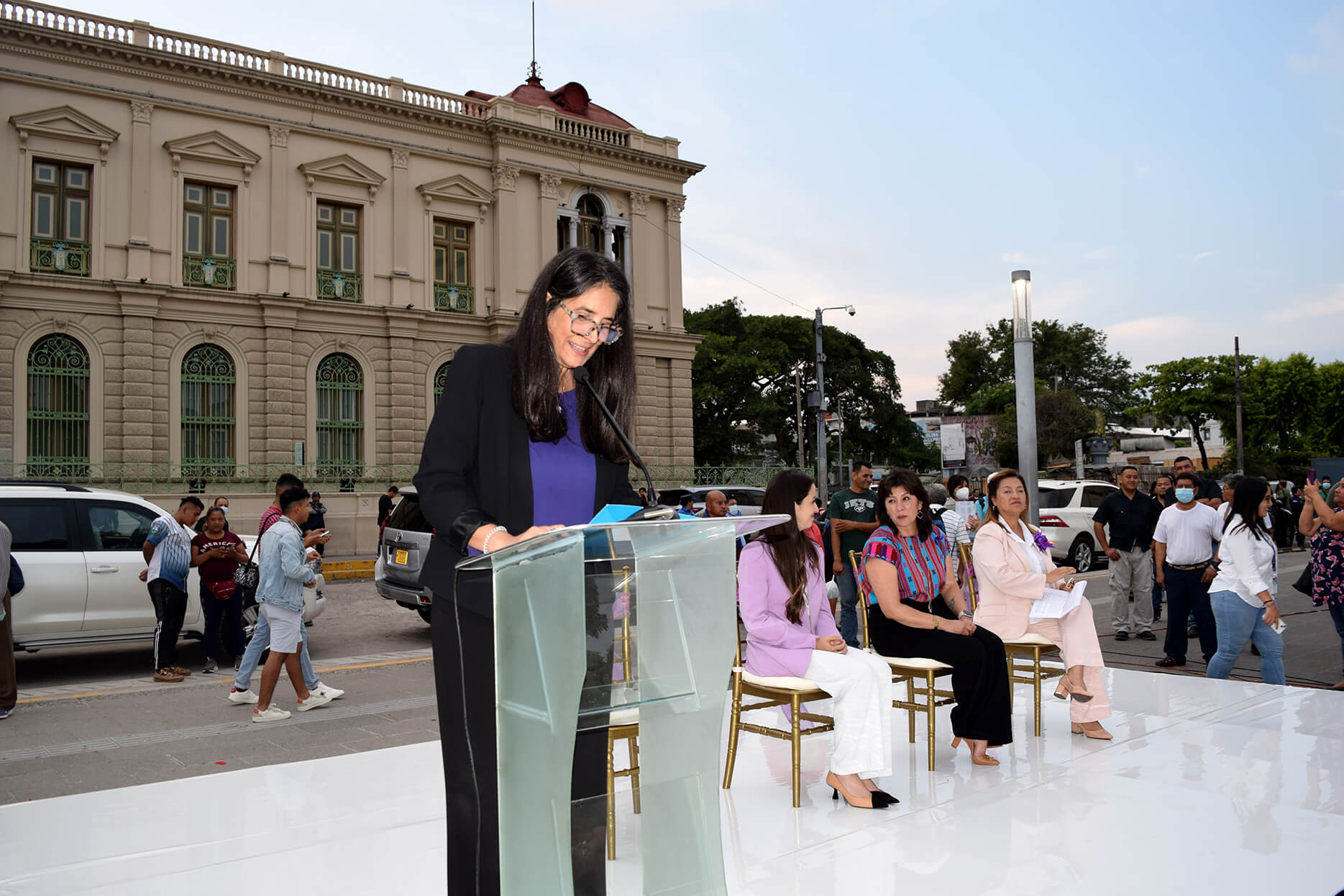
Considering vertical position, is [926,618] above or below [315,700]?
above

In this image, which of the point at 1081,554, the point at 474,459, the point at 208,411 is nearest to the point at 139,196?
the point at 208,411

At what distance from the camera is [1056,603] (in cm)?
538

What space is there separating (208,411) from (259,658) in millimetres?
15479

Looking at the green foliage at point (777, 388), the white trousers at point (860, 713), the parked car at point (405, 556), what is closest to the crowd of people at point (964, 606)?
the white trousers at point (860, 713)

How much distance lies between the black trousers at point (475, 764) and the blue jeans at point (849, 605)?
7.14 meters

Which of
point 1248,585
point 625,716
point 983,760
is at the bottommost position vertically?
point 983,760

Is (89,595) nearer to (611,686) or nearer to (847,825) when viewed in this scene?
(847,825)

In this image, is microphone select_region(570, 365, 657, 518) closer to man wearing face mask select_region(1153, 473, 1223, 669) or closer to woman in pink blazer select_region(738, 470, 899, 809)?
woman in pink blazer select_region(738, 470, 899, 809)

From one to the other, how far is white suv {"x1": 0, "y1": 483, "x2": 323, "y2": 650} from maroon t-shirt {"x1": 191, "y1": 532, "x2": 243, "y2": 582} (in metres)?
0.24

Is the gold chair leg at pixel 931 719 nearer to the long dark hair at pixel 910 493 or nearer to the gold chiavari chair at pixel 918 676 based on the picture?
the gold chiavari chair at pixel 918 676

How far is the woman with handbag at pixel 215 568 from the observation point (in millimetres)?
8172

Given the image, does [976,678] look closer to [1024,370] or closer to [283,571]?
[283,571]

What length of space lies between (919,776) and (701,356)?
37.3 m

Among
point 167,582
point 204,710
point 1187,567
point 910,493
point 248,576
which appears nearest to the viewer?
point 910,493
